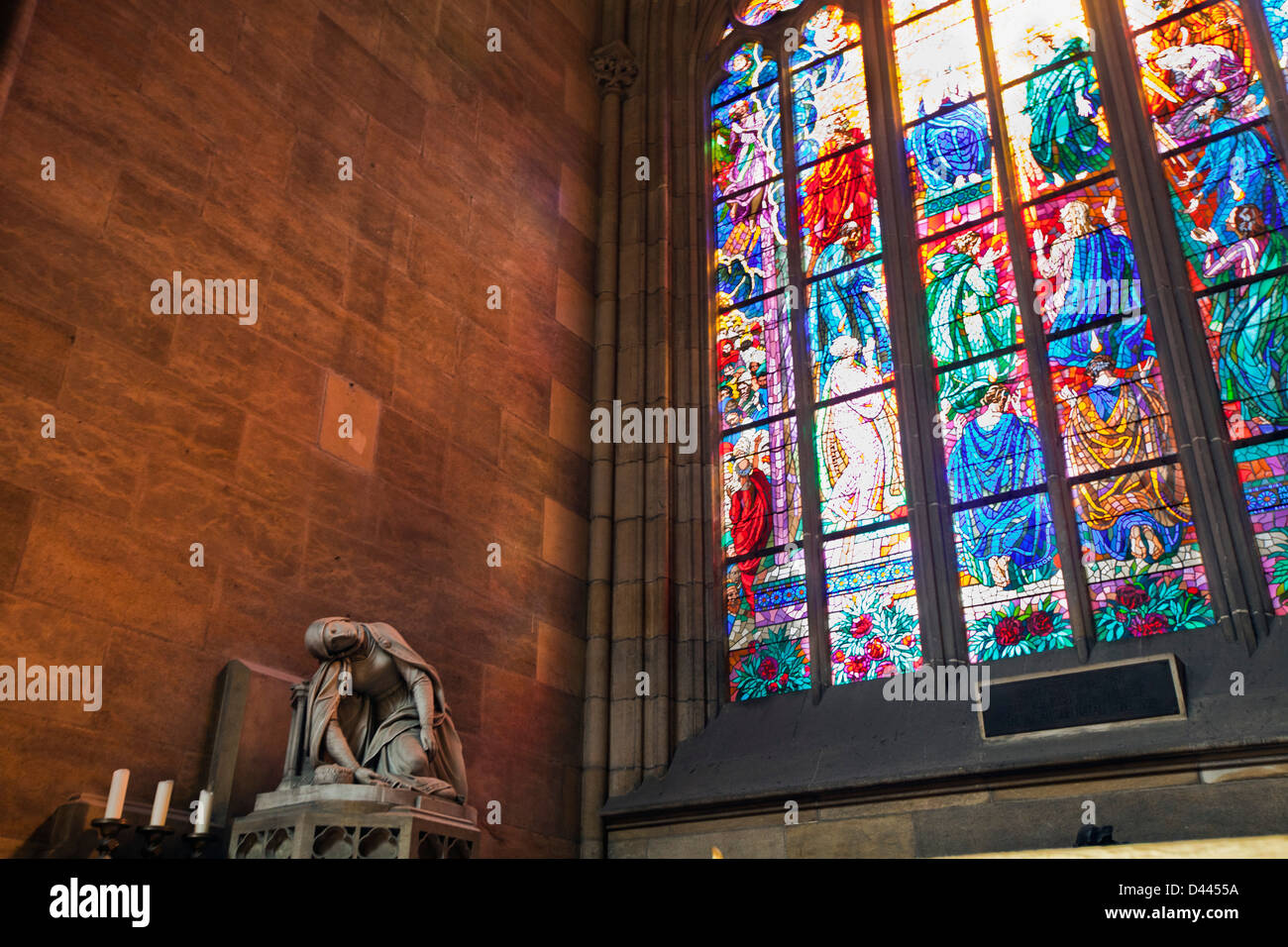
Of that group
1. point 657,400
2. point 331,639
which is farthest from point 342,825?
point 657,400

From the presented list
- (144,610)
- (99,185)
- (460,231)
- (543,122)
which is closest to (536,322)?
(460,231)

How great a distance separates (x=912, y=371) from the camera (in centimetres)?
846

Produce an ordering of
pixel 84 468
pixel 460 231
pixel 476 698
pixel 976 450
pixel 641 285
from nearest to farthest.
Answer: pixel 84 468, pixel 476 698, pixel 976 450, pixel 460 231, pixel 641 285

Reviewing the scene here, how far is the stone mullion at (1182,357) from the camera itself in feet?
22.3

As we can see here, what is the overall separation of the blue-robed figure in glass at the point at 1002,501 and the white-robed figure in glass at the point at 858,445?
480 mm

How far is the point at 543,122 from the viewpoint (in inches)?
392

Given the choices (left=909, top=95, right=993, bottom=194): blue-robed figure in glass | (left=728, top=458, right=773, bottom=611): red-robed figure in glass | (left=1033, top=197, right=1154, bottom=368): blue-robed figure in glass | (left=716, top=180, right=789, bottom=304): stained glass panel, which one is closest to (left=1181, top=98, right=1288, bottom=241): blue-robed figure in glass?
(left=1033, top=197, right=1154, bottom=368): blue-robed figure in glass

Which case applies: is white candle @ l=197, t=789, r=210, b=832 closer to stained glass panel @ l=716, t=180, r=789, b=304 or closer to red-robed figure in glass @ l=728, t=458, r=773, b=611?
red-robed figure in glass @ l=728, t=458, r=773, b=611

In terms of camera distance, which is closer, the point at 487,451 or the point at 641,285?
the point at 487,451

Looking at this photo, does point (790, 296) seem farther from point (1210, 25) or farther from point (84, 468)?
point (84, 468)

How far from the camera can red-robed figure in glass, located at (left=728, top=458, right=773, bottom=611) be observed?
8711mm

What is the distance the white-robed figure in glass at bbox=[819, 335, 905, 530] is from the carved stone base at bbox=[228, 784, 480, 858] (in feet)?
13.5

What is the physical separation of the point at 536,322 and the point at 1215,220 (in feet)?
15.6

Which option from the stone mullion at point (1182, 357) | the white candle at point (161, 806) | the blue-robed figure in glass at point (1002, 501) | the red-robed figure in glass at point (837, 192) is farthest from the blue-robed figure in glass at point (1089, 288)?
the white candle at point (161, 806)
